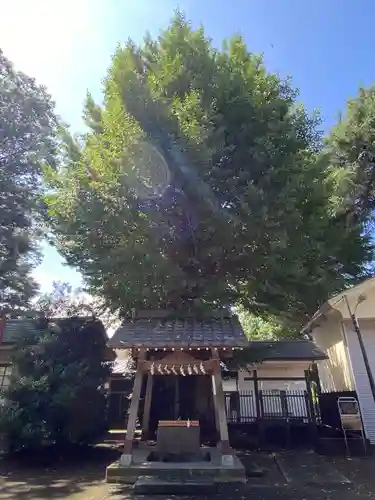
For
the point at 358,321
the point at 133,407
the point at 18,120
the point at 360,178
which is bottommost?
the point at 133,407

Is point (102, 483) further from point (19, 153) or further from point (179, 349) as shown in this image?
point (19, 153)

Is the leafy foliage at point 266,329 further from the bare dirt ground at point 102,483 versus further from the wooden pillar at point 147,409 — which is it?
the bare dirt ground at point 102,483

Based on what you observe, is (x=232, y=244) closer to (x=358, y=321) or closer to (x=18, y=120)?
(x=358, y=321)

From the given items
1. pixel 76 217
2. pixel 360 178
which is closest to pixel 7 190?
pixel 76 217

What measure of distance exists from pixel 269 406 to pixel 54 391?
7.63 meters

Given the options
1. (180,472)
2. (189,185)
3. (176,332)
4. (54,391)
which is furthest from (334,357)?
(54,391)

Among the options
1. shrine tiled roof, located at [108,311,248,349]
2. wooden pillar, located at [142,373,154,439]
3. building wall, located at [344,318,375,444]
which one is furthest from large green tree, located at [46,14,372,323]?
building wall, located at [344,318,375,444]

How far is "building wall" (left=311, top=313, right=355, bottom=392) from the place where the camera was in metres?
12.0

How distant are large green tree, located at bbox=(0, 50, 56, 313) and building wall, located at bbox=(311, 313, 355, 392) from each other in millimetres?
13055

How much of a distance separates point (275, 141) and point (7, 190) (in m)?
10.5

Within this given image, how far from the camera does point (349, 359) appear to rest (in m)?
11.4

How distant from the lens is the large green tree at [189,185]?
8406 millimetres

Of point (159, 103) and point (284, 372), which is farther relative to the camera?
point (284, 372)

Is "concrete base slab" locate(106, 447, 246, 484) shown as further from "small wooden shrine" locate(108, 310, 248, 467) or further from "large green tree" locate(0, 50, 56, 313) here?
"large green tree" locate(0, 50, 56, 313)
